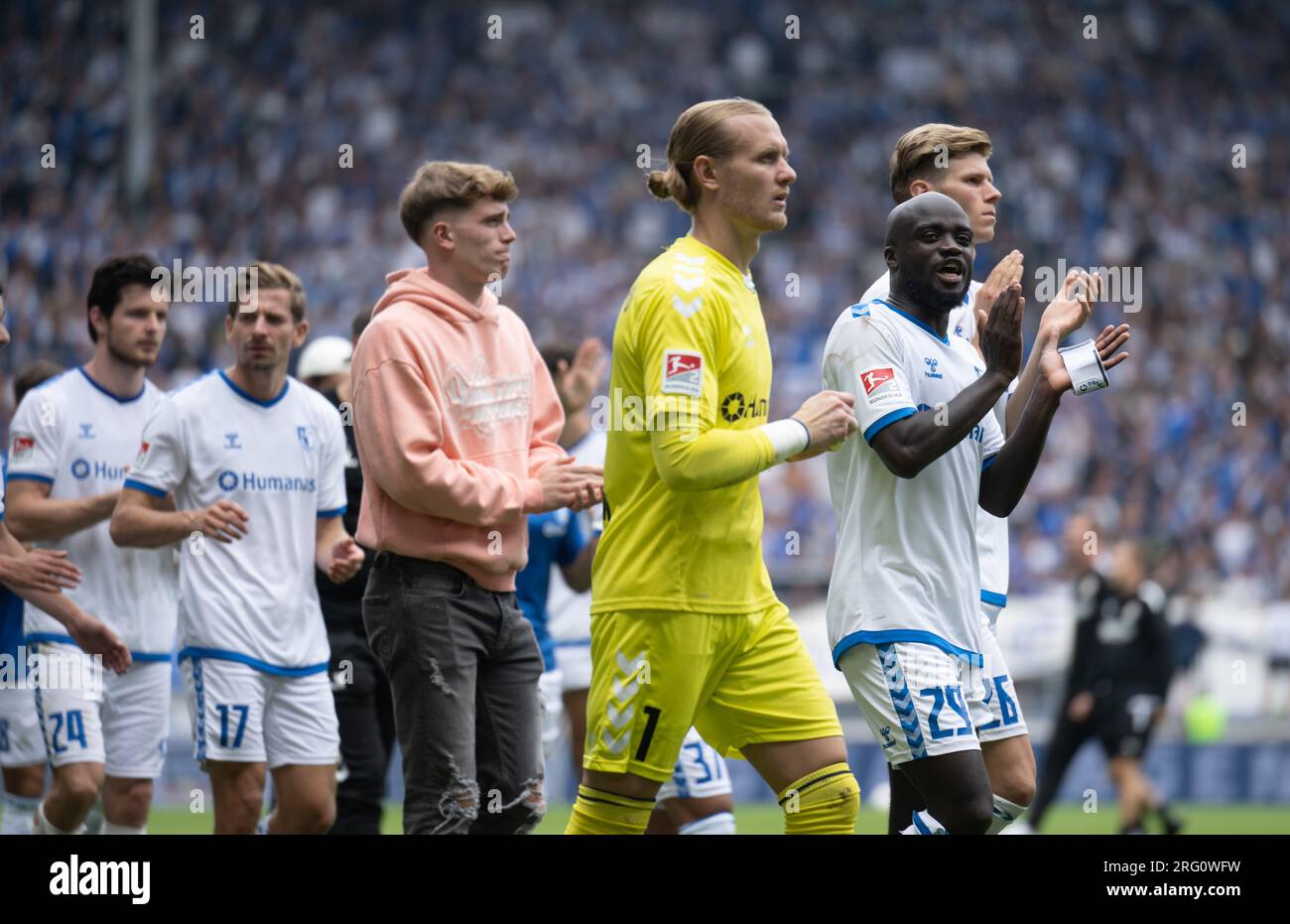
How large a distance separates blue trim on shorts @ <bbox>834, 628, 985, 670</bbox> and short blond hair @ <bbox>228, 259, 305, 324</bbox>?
2.87 meters

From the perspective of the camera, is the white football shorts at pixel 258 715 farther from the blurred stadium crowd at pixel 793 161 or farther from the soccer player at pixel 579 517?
the blurred stadium crowd at pixel 793 161

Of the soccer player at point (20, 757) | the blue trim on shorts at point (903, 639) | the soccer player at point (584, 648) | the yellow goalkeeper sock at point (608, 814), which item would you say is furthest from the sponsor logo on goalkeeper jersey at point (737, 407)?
the soccer player at point (20, 757)

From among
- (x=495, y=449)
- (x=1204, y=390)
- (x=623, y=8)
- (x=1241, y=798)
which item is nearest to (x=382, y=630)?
(x=495, y=449)

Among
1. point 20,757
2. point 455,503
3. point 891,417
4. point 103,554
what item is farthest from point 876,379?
point 20,757

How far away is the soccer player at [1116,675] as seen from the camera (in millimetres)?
12375

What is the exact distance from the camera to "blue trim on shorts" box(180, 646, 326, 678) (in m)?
6.89

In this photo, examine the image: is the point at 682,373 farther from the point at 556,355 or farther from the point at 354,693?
the point at 556,355

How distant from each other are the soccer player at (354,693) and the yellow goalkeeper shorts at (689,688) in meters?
2.69

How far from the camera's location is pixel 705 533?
17.5ft

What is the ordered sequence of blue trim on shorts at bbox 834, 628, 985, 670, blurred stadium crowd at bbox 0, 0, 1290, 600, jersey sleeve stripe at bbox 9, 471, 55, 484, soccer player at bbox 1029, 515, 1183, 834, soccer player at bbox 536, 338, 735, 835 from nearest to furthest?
1. blue trim on shorts at bbox 834, 628, 985, 670
2. soccer player at bbox 536, 338, 735, 835
3. jersey sleeve stripe at bbox 9, 471, 55, 484
4. soccer player at bbox 1029, 515, 1183, 834
5. blurred stadium crowd at bbox 0, 0, 1290, 600

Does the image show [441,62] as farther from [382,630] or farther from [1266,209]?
[382,630]

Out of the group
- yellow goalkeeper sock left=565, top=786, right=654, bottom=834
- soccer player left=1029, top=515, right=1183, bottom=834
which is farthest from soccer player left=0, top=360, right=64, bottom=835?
soccer player left=1029, top=515, right=1183, bottom=834

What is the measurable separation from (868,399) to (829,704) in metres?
0.93

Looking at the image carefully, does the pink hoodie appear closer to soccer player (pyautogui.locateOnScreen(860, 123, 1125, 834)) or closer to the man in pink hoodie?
the man in pink hoodie
